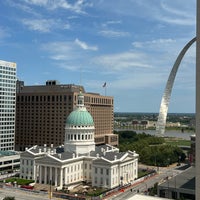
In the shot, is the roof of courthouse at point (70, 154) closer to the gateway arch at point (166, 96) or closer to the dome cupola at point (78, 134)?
the dome cupola at point (78, 134)

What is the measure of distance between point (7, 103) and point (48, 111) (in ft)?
92.7

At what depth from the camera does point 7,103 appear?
14450cm

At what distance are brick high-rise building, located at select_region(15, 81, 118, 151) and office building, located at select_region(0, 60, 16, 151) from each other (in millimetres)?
24463

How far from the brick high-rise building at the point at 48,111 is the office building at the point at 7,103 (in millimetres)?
24463

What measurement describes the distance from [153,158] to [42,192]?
6406 centimetres

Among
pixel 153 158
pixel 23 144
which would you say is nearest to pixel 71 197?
pixel 153 158

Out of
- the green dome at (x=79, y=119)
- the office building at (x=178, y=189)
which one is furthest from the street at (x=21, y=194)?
the office building at (x=178, y=189)

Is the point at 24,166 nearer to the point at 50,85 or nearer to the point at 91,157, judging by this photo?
the point at 91,157

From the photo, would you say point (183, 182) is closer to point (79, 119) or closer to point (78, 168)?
point (78, 168)

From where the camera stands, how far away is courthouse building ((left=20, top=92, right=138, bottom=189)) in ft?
334

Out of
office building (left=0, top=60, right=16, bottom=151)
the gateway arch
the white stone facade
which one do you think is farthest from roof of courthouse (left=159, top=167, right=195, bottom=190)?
office building (left=0, top=60, right=16, bottom=151)

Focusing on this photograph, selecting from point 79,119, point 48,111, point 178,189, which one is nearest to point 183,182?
point 178,189

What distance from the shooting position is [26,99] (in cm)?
17800

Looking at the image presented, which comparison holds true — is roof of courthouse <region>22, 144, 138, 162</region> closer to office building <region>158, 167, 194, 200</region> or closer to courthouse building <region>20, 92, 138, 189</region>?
courthouse building <region>20, 92, 138, 189</region>
